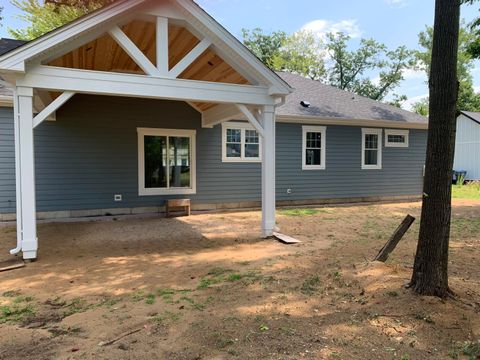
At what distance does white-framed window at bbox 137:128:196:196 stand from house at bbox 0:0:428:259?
30 mm

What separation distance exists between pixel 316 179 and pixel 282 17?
1132 inches

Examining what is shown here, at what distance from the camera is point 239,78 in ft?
26.6

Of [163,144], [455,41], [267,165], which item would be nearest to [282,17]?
[163,144]

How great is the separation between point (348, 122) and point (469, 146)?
19.4 meters

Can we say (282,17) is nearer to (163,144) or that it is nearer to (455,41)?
(163,144)

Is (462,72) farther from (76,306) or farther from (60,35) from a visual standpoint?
(76,306)

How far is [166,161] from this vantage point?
35.3 feet

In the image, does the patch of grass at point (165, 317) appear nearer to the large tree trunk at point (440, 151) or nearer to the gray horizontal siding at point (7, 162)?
the large tree trunk at point (440, 151)

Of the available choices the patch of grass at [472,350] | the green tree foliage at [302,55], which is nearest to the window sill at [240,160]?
the patch of grass at [472,350]

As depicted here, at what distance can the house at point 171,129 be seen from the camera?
5.79 meters

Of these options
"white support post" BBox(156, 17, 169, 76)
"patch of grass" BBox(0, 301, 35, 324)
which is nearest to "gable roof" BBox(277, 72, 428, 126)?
"white support post" BBox(156, 17, 169, 76)

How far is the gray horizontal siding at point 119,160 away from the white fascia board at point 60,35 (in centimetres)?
417

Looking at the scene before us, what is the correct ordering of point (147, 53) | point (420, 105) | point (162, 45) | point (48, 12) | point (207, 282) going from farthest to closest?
point (420, 105) → point (48, 12) → point (147, 53) → point (162, 45) → point (207, 282)

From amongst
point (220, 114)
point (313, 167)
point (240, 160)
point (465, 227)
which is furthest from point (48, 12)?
point (465, 227)
